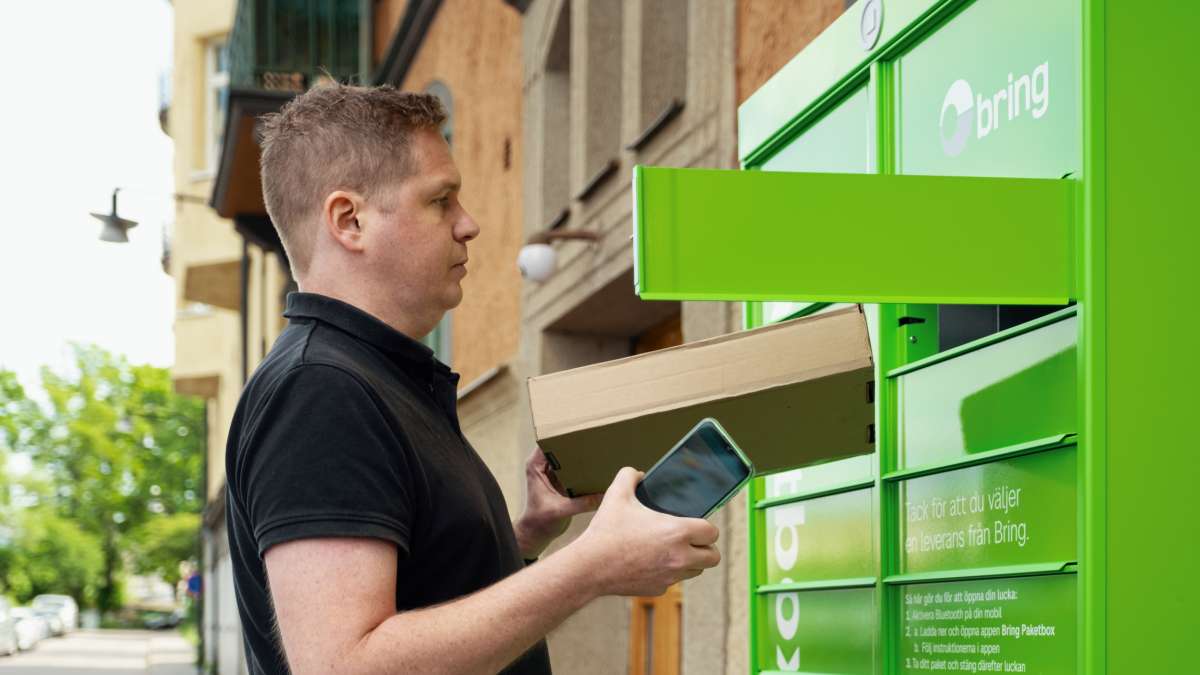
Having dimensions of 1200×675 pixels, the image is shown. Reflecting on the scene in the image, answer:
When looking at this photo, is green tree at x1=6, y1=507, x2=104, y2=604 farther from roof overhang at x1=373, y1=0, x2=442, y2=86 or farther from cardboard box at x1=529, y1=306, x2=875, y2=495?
cardboard box at x1=529, y1=306, x2=875, y2=495

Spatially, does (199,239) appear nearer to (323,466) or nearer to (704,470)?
(323,466)

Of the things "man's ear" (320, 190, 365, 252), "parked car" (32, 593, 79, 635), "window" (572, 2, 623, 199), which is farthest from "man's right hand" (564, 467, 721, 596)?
"parked car" (32, 593, 79, 635)

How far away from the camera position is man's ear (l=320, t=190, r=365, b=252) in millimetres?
2539

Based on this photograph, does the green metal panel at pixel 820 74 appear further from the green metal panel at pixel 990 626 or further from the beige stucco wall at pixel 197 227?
the beige stucco wall at pixel 197 227

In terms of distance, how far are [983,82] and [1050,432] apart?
2.18 feet

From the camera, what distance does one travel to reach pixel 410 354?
8.55 feet

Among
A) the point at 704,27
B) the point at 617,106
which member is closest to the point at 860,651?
the point at 704,27

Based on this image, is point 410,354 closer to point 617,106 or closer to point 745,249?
point 745,249

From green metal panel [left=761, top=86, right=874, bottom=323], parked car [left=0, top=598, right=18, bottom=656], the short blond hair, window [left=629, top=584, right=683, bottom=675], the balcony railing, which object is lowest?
parked car [left=0, top=598, right=18, bottom=656]

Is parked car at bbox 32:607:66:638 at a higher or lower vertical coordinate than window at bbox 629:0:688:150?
lower

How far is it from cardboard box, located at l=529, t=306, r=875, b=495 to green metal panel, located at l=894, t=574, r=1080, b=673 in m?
0.33

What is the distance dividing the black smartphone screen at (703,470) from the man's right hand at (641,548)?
31 millimetres

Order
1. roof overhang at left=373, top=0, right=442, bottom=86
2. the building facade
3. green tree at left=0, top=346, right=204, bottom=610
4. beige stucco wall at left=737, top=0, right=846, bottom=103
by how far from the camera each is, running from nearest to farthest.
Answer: beige stucco wall at left=737, top=0, right=846, bottom=103 < the building facade < roof overhang at left=373, top=0, right=442, bottom=86 < green tree at left=0, top=346, right=204, bottom=610

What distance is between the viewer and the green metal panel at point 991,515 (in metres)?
2.45
